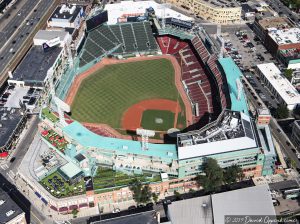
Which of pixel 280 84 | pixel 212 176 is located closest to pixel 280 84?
pixel 280 84

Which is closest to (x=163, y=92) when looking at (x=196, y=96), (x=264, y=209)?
(x=196, y=96)

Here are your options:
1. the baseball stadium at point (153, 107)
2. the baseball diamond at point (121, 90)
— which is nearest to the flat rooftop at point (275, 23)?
the baseball stadium at point (153, 107)

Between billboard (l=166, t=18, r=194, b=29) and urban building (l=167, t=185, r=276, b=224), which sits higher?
billboard (l=166, t=18, r=194, b=29)

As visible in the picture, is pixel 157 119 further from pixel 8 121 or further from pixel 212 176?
pixel 8 121

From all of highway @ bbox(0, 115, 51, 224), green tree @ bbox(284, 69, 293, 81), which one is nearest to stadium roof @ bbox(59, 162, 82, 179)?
highway @ bbox(0, 115, 51, 224)

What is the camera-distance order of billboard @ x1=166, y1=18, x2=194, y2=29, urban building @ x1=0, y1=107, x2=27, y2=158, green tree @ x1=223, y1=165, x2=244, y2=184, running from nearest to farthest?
green tree @ x1=223, y1=165, x2=244, y2=184, urban building @ x1=0, y1=107, x2=27, y2=158, billboard @ x1=166, y1=18, x2=194, y2=29

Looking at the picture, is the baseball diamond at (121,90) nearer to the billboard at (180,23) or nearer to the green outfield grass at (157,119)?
the green outfield grass at (157,119)

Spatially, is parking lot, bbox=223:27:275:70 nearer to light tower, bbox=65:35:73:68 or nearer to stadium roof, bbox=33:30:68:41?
light tower, bbox=65:35:73:68
